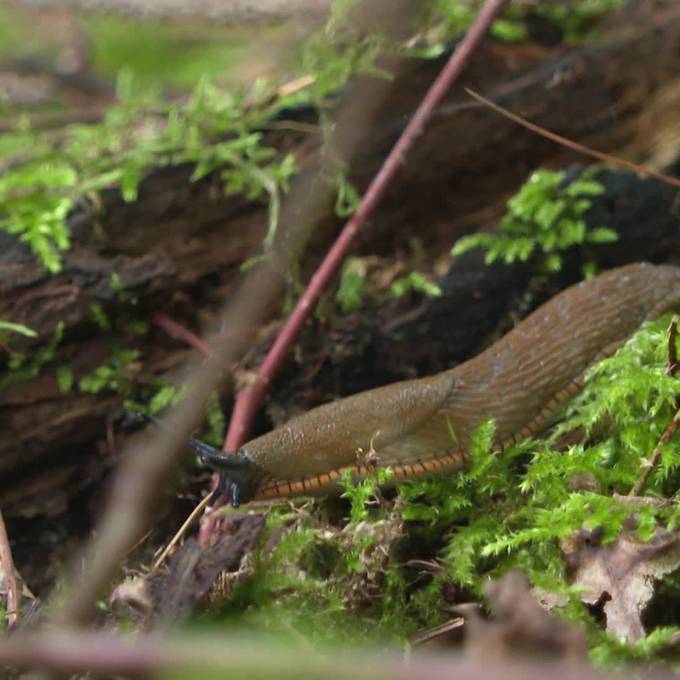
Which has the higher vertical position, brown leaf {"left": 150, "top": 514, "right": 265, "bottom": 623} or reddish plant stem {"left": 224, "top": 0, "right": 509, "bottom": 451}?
reddish plant stem {"left": 224, "top": 0, "right": 509, "bottom": 451}

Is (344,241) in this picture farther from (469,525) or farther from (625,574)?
(625,574)

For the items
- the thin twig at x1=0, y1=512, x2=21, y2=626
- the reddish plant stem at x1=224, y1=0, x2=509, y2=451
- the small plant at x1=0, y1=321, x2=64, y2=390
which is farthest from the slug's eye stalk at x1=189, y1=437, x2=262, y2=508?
the small plant at x1=0, y1=321, x2=64, y2=390

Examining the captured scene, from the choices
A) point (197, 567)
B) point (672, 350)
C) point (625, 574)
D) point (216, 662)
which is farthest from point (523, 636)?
point (672, 350)

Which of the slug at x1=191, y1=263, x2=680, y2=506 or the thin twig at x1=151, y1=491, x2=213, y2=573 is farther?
the slug at x1=191, y1=263, x2=680, y2=506

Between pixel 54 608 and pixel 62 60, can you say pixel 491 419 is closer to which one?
pixel 54 608

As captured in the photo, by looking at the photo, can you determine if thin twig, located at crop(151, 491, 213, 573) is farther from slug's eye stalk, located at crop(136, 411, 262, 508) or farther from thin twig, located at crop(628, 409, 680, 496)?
thin twig, located at crop(628, 409, 680, 496)

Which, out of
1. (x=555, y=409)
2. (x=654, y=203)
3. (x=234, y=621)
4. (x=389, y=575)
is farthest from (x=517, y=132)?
(x=234, y=621)

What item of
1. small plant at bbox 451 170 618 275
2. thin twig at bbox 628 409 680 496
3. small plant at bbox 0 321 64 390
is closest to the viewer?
thin twig at bbox 628 409 680 496

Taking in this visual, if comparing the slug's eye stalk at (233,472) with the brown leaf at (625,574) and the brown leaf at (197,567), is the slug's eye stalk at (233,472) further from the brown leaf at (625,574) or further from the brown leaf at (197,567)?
the brown leaf at (625,574)

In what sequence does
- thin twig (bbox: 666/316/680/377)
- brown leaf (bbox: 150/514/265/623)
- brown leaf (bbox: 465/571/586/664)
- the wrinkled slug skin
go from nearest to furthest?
brown leaf (bbox: 465/571/586/664) < brown leaf (bbox: 150/514/265/623) < thin twig (bbox: 666/316/680/377) < the wrinkled slug skin

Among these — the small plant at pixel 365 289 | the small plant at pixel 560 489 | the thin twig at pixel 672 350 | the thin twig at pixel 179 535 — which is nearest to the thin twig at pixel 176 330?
the small plant at pixel 365 289
